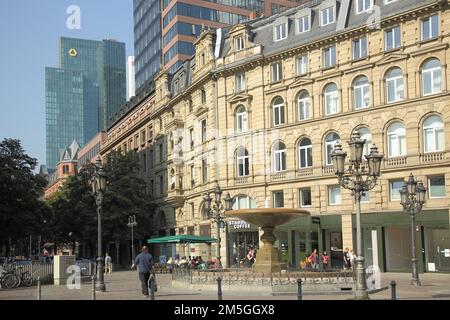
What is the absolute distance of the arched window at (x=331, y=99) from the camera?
44531mm

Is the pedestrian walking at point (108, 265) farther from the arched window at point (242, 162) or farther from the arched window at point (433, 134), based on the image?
the arched window at point (433, 134)

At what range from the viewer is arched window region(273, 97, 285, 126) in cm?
4825

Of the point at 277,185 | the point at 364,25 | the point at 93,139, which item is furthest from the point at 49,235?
the point at 93,139

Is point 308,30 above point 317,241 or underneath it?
above

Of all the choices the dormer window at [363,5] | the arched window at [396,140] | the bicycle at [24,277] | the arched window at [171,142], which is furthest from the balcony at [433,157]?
the arched window at [171,142]

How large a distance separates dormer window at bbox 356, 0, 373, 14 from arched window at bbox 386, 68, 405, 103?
4.81 metres

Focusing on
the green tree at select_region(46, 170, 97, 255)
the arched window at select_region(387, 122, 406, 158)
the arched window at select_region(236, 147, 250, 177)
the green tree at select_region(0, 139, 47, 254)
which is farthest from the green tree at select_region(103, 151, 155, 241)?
the arched window at select_region(387, 122, 406, 158)

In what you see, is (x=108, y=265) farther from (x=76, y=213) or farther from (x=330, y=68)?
(x=330, y=68)

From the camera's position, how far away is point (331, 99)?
44.9 meters

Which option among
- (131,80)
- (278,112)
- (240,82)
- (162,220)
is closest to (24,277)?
(278,112)

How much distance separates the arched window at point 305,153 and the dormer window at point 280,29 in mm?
8398
